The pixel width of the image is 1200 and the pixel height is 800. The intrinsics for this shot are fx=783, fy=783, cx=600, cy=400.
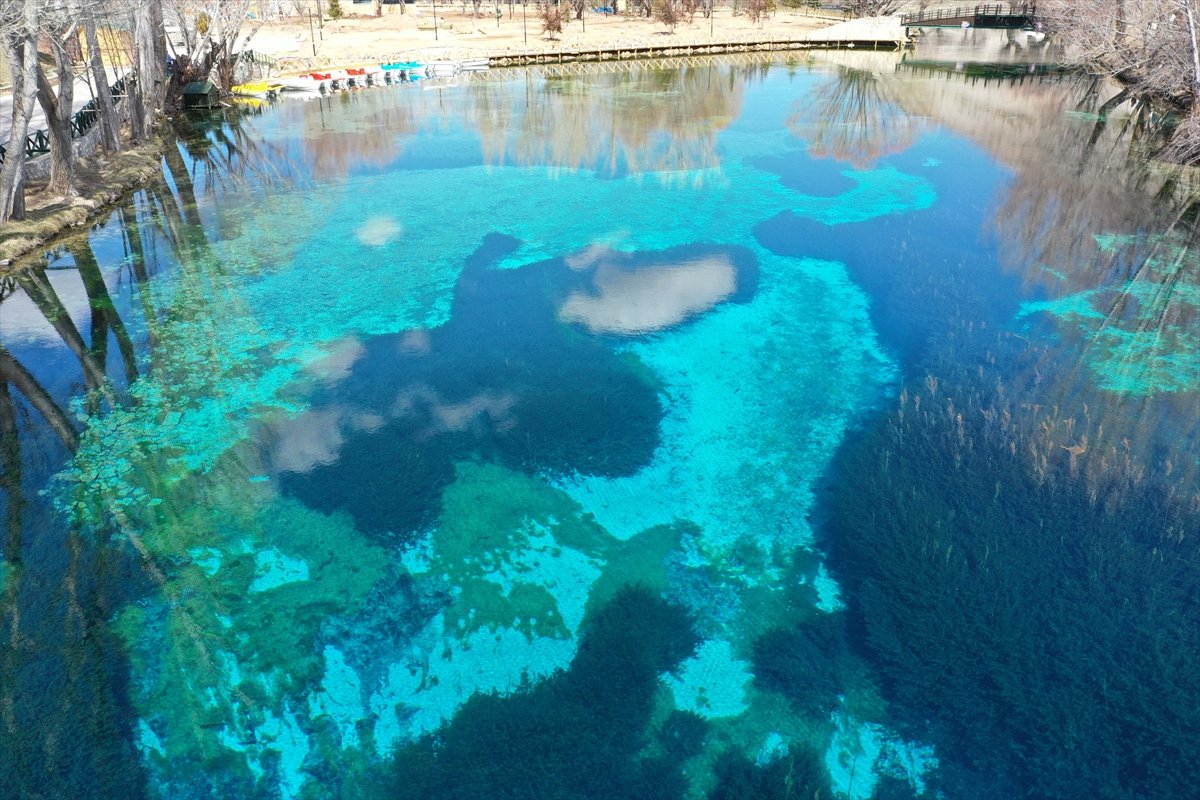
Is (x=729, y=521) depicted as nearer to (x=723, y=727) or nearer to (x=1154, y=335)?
(x=723, y=727)

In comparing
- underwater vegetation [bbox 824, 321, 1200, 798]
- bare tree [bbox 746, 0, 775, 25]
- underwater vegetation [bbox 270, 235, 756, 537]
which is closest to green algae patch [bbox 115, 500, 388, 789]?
underwater vegetation [bbox 270, 235, 756, 537]

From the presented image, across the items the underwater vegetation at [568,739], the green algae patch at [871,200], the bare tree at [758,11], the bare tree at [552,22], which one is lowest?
the underwater vegetation at [568,739]

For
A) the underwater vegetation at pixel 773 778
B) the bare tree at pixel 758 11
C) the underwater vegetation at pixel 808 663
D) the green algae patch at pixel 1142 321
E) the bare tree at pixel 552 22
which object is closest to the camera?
the underwater vegetation at pixel 773 778

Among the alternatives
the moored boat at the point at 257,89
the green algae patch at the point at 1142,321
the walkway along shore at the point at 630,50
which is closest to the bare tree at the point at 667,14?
the walkway along shore at the point at 630,50

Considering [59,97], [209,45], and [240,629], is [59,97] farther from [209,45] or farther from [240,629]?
[209,45]

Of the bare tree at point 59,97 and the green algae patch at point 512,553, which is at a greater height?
the bare tree at point 59,97

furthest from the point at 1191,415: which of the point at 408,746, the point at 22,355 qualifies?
the point at 22,355

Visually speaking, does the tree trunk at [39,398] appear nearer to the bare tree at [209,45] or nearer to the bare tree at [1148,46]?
the bare tree at [209,45]

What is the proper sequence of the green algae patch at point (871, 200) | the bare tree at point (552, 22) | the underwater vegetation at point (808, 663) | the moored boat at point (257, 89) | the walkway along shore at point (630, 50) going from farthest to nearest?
the bare tree at point (552, 22)
the moored boat at point (257, 89)
the walkway along shore at point (630, 50)
the green algae patch at point (871, 200)
the underwater vegetation at point (808, 663)

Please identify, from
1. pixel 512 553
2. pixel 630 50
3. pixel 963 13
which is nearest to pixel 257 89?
pixel 630 50
